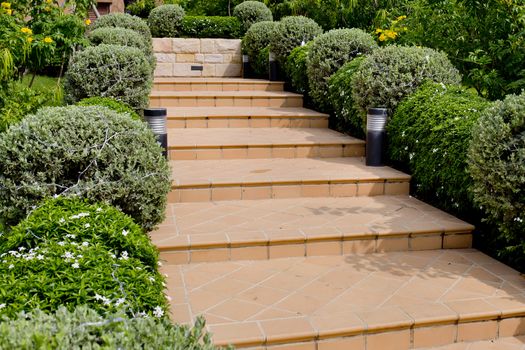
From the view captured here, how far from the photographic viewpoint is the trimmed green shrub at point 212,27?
46.5ft

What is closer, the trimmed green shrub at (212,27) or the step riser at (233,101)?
the step riser at (233,101)

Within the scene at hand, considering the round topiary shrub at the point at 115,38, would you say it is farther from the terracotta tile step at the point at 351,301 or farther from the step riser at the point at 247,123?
the terracotta tile step at the point at 351,301

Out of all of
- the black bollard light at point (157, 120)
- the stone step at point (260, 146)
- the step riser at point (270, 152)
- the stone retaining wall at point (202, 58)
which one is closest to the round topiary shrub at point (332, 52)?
the stone step at point (260, 146)

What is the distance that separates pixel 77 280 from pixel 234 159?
13.6 ft

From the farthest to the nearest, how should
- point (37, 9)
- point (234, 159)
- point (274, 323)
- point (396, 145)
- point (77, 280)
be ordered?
point (37, 9) → point (234, 159) → point (396, 145) → point (274, 323) → point (77, 280)

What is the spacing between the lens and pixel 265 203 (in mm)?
5418

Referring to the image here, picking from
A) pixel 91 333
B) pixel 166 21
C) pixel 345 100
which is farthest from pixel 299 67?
pixel 91 333

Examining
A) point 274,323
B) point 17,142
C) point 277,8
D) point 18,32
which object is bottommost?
point 274,323

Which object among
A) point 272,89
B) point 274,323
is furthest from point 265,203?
point 272,89

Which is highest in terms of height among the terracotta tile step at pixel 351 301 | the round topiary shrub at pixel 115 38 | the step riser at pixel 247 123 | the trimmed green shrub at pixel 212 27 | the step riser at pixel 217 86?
the trimmed green shrub at pixel 212 27

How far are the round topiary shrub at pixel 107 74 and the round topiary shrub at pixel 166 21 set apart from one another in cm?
732

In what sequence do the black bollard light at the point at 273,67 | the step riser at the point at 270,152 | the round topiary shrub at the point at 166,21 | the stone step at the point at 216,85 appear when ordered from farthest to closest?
the round topiary shrub at the point at 166,21, the black bollard light at the point at 273,67, the stone step at the point at 216,85, the step riser at the point at 270,152

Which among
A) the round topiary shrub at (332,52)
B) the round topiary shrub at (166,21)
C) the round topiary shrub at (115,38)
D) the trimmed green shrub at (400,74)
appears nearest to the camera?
the trimmed green shrub at (400,74)

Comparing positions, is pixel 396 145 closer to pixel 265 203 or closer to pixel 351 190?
pixel 351 190
